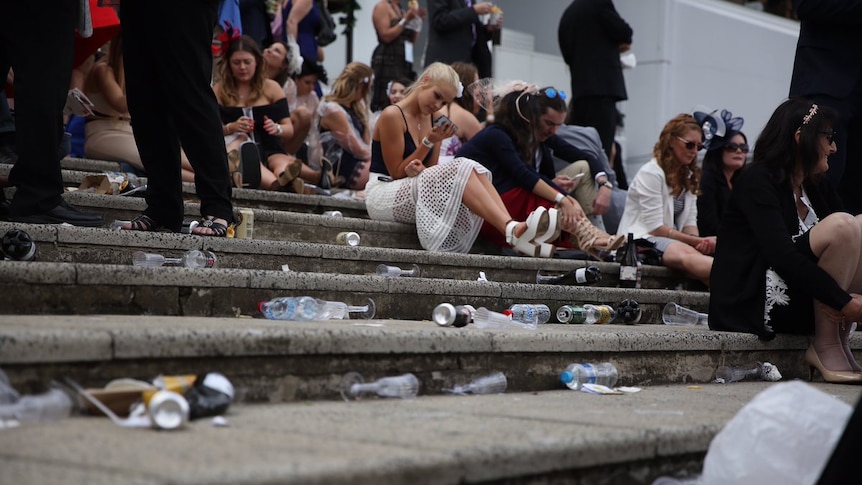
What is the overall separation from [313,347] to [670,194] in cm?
458

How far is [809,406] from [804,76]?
3158 mm

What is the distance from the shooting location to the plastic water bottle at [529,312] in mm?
4305

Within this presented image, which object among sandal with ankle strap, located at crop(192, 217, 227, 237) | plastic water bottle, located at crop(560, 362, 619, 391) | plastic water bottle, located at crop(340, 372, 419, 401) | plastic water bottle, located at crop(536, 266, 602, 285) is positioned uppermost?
sandal with ankle strap, located at crop(192, 217, 227, 237)

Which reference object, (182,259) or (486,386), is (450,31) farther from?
(486,386)

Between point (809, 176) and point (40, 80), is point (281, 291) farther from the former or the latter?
point (809, 176)

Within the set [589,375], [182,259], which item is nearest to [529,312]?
[589,375]

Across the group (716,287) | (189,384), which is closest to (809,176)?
(716,287)

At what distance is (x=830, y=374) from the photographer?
441 centimetres

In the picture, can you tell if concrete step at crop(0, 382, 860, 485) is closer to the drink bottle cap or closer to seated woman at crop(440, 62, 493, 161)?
the drink bottle cap

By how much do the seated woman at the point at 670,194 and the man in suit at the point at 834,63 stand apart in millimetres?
1494

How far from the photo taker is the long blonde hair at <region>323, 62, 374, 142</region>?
8.35 meters

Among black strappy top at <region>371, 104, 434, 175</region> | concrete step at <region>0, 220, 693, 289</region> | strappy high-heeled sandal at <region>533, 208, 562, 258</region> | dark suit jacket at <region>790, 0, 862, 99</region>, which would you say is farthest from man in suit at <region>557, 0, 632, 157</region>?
dark suit jacket at <region>790, 0, 862, 99</region>

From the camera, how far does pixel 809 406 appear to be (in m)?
2.42

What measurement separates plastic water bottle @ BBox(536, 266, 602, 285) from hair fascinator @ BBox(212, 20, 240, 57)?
9.50 feet
